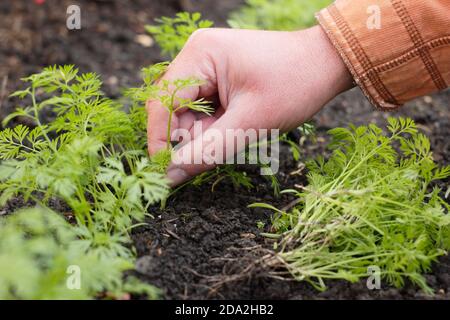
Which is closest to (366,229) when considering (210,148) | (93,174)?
(210,148)

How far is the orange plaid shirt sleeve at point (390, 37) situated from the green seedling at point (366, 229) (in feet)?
0.99

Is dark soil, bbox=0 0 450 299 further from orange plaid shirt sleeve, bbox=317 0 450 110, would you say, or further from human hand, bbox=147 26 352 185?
orange plaid shirt sleeve, bbox=317 0 450 110

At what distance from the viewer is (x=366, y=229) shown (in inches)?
80.0

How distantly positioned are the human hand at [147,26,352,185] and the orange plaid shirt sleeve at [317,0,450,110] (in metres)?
0.06

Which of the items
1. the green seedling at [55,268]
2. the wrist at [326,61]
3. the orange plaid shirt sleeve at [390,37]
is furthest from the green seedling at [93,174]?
the orange plaid shirt sleeve at [390,37]

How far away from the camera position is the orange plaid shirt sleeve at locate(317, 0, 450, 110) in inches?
89.5

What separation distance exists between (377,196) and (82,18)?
314 centimetres

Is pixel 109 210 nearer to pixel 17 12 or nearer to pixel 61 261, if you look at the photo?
pixel 61 261

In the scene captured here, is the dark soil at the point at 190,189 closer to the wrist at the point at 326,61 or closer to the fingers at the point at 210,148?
the fingers at the point at 210,148

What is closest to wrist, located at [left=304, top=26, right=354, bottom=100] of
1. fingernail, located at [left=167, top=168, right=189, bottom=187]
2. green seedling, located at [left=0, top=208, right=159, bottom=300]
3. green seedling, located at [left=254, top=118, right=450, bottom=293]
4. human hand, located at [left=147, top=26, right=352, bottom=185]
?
human hand, located at [left=147, top=26, right=352, bottom=185]

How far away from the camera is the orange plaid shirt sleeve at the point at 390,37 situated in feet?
7.46

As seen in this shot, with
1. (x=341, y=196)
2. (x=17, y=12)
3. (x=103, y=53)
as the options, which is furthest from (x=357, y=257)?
(x=17, y=12)

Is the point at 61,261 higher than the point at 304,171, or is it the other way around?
the point at 304,171
